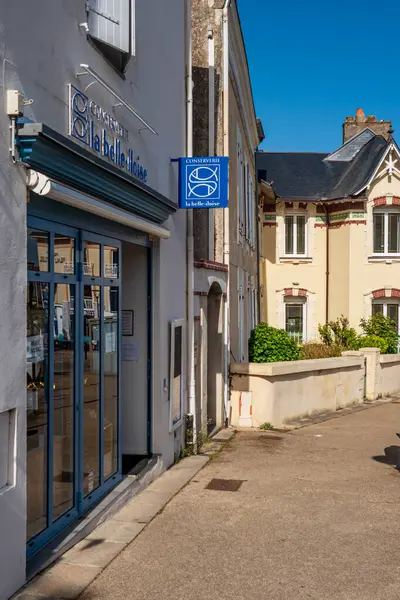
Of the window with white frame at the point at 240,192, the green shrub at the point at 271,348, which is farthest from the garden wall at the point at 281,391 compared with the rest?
the window with white frame at the point at 240,192

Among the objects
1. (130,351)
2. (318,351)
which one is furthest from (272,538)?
(318,351)

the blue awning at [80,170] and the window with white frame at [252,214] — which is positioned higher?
the window with white frame at [252,214]

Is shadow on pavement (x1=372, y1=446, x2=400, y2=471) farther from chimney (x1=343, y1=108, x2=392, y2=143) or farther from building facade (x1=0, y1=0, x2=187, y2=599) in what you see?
chimney (x1=343, y1=108, x2=392, y2=143)

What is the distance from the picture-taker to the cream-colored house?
78.5ft

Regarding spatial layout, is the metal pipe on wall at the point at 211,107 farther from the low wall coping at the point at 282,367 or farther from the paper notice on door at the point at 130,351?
the paper notice on door at the point at 130,351

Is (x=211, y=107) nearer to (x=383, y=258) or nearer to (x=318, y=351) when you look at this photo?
(x=318, y=351)

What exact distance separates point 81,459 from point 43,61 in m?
3.30

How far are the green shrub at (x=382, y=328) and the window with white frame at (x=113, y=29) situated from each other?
17276mm

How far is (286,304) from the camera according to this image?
2536 centimetres

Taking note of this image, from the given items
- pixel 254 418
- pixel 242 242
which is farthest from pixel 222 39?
pixel 254 418

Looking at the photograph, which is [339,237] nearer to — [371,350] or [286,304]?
A: [286,304]

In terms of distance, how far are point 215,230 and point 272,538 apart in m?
7.04

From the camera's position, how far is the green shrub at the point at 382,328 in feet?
74.4

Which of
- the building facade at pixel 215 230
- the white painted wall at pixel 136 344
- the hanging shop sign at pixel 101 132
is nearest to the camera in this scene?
the hanging shop sign at pixel 101 132
